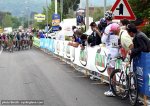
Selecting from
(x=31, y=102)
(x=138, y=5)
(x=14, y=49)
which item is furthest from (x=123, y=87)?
(x=14, y=49)

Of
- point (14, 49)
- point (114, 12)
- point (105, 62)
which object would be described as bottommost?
point (14, 49)

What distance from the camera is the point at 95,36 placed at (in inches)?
579

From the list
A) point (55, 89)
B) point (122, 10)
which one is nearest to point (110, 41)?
point (122, 10)

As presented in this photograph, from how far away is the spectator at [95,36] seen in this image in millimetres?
14348

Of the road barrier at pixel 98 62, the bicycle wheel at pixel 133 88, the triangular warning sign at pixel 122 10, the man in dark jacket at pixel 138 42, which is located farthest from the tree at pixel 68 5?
the man in dark jacket at pixel 138 42

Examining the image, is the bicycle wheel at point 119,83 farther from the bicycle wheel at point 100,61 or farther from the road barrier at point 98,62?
the bicycle wheel at point 100,61

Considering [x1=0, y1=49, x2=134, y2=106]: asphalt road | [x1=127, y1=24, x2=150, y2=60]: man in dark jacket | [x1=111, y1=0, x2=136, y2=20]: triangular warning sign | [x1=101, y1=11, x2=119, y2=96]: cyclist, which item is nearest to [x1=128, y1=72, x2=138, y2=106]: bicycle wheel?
[x1=0, y1=49, x2=134, y2=106]: asphalt road

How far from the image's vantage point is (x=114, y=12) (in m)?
13.9

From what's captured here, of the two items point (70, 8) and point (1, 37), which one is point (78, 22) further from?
point (70, 8)

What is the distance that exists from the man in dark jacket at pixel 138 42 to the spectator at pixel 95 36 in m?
4.13

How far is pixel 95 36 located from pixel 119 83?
3.66 meters

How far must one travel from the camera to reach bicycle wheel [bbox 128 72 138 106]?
10.1 meters

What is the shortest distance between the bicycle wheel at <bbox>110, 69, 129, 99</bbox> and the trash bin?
529 mm

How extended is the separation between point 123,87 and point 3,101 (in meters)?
2.92
